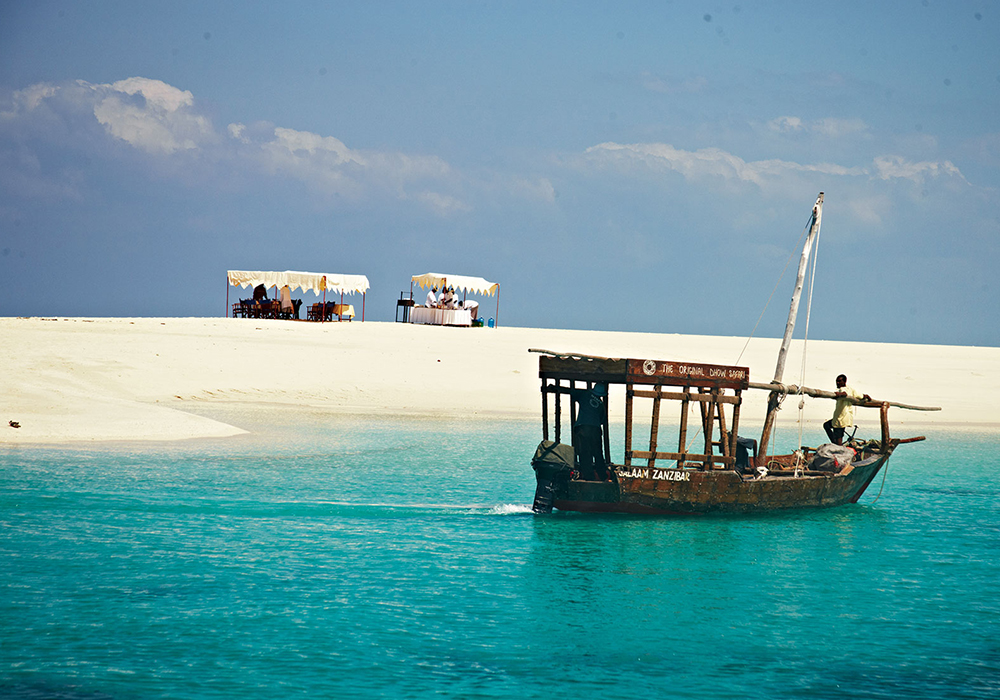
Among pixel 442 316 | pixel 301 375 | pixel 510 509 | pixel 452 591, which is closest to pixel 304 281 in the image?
pixel 442 316

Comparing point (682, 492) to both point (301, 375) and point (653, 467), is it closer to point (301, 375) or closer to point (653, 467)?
point (653, 467)

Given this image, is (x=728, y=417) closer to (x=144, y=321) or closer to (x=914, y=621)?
(x=914, y=621)

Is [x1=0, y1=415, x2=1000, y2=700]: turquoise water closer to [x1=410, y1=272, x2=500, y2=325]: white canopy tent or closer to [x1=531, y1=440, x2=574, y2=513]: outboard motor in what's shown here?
[x1=531, y1=440, x2=574, y2=513]: outboard motor

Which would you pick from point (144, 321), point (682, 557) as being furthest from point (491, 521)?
point (144, 321)

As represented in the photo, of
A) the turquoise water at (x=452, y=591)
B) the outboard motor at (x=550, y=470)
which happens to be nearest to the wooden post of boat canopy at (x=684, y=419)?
the turquoise water at (x=452, y=591)

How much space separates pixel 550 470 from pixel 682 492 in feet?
8.12

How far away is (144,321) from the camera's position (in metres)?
46.8

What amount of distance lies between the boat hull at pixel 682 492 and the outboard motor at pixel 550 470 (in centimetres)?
13

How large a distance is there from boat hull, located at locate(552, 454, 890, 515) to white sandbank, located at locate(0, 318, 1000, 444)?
482 inches

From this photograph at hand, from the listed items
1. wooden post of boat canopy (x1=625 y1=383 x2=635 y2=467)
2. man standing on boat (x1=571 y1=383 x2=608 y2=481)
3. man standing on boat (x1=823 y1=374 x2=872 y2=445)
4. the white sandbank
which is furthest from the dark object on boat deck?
the white sandbank

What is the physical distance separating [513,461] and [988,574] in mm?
11373

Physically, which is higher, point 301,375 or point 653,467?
point 301,375

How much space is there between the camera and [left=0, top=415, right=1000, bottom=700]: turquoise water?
903cm

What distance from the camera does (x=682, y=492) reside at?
53.4 ft
